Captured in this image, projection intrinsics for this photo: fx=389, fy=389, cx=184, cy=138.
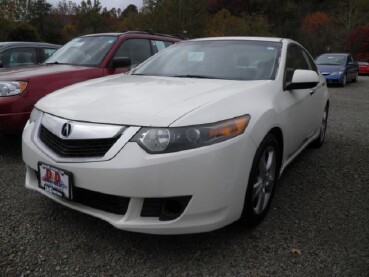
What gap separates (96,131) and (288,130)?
63.9 inches

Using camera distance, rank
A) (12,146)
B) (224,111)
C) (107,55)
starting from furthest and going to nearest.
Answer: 1. (107,55)
2. (12,146)
3. (224,111)

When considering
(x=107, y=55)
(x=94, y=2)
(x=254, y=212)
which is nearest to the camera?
(x=254, y=212)

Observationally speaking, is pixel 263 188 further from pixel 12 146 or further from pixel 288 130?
pixel 12 146

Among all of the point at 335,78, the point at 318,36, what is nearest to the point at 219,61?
the point at 335,78

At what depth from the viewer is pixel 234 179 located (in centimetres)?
232

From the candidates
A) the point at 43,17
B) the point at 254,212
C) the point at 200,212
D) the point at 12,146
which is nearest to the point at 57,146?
the point at 200,212

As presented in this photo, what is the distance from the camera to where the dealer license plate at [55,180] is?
2346mm

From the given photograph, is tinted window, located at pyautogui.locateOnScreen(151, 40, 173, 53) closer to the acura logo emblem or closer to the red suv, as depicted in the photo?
the red suv

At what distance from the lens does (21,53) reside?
7242mm

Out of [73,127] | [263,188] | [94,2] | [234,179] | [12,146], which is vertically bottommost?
[12,146]

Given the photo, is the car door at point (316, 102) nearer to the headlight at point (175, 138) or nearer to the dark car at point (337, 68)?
the headlight at point (175, 138)

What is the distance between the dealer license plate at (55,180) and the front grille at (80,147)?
0.11 m

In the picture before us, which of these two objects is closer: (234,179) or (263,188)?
(234,179)

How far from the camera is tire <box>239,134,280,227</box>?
252 centimetres
